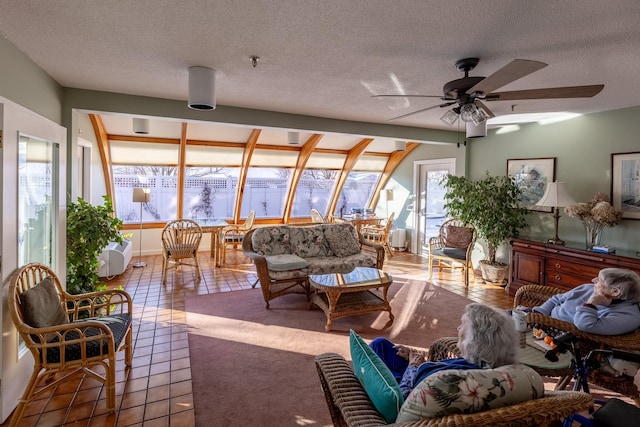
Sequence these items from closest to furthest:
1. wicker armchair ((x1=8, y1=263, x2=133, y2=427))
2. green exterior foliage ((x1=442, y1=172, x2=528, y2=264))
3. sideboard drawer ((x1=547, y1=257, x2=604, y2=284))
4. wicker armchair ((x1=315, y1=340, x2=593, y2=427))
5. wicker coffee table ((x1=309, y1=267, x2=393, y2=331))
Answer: wicker armchair ((x1=315, y1=340, x2=593, y2=427)) → wicker armchair ((x1=8, y1=263, x2=133, y2=427)) → wicker coffee table ((x1=309, y1=267, x2=393, y2=331)) → sideboard drawer ((x1=547, y1=257, x2=604, y2=284)) → green exterior foliage ((x1=442, y1=172, x2=528, y2=264))

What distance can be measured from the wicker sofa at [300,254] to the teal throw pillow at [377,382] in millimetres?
2479

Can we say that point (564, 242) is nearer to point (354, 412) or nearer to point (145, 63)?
point (354, 412)

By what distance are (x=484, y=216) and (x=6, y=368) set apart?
16.9ft

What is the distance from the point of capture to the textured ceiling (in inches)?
72.3

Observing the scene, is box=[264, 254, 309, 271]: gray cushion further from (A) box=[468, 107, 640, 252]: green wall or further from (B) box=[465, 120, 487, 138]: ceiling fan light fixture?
(A) box=[468, 107, 640, 252]: green wall

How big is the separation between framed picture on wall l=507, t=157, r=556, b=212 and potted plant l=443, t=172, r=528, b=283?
0.34 ft

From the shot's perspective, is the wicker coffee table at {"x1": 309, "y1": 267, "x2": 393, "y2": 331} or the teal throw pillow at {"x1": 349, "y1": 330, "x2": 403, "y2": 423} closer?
the teal throw pillow at {"x1": 349, "y1": 330, "x2": 403, "y2": 423}

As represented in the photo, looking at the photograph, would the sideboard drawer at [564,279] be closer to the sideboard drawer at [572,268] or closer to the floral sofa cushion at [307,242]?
the sideboard drawer at [572,268]

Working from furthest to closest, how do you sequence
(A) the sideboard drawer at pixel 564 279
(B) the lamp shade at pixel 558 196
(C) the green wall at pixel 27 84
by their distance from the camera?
(B) the lamp shade at pixel 558 196, (A) the sideboard drawer at pixel 564 279, (C) the green wall at pixel 27 84

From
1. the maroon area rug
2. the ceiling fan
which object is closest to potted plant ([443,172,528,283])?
the maroon area rug

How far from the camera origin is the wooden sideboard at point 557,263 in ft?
12.1

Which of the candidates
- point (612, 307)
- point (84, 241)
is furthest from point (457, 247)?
point (84, 241)

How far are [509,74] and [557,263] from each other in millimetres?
3167

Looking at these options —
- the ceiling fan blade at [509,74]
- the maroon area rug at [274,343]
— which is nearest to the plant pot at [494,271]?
the maroon area rug at [274,343]
